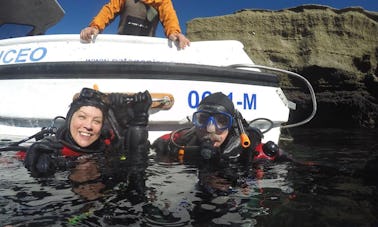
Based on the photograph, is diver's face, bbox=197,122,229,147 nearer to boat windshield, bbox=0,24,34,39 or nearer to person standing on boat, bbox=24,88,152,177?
person standing on boat, bbox=24,88,152,177

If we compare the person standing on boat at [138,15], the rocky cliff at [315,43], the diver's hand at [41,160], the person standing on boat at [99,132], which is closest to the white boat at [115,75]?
the person standing on boat at [99,132]

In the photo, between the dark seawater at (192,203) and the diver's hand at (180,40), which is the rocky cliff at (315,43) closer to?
the diver's hand at (180,40)

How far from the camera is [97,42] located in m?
3.93

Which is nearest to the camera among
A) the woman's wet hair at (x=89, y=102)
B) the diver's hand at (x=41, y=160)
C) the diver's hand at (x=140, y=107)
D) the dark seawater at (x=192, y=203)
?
the dark seawater at (x=192, y=203)

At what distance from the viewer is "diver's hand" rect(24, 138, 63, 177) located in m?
2.61

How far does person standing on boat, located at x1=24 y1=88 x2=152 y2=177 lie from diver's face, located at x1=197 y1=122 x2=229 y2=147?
0.55 m

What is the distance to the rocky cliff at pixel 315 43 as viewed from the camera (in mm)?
15578

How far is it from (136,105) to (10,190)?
1367mm

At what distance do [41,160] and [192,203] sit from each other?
3.97 ft

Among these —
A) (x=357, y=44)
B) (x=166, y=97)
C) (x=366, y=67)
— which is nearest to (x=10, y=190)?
(x=166, y=97)

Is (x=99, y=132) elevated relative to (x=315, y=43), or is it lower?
lower

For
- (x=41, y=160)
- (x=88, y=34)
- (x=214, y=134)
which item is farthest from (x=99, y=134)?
(x=88, y=34)

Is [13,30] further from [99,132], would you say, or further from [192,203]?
[192,203]

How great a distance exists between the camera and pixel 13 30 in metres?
6.27
